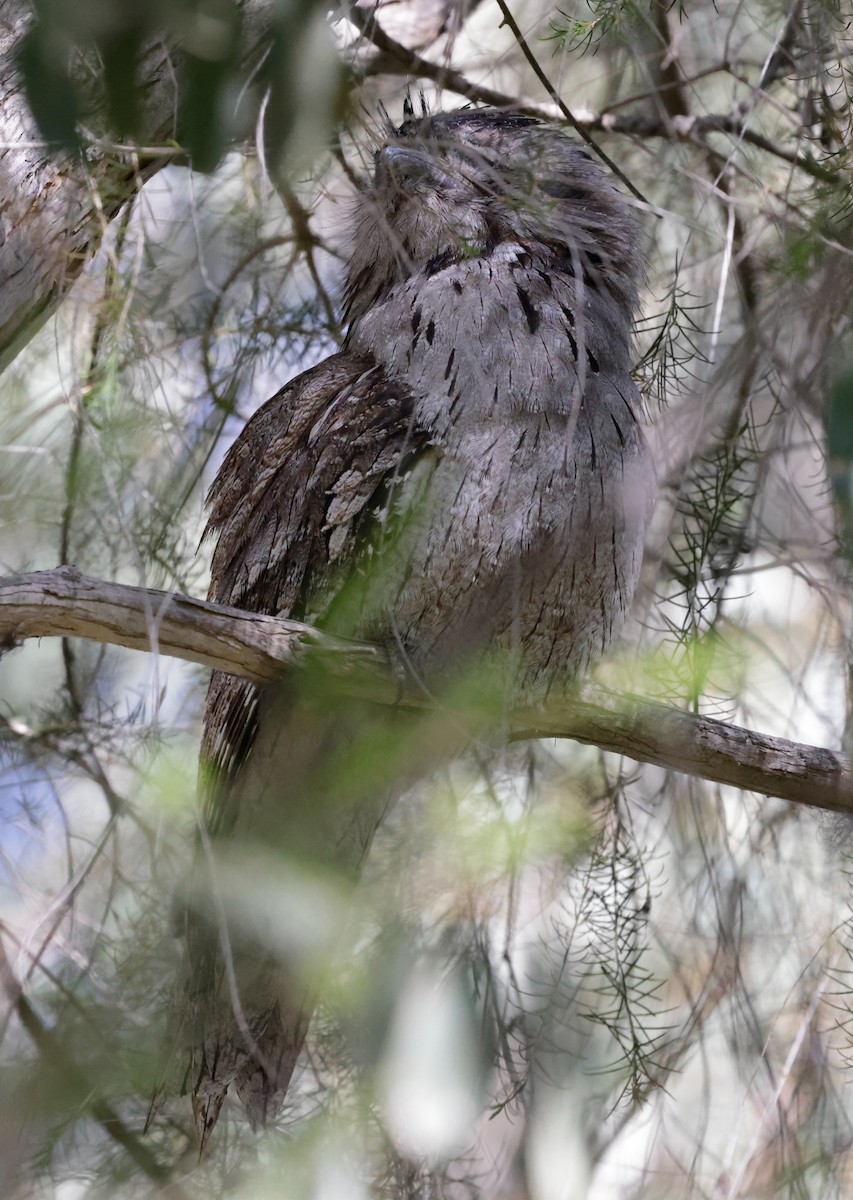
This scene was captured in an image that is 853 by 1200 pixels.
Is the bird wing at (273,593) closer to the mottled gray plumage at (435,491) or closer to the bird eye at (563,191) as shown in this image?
the mottled gray plumage at (435,491)

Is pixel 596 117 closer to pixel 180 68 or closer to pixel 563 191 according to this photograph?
pixel 563 191

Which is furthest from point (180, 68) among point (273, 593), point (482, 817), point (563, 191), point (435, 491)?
point (482, 817)

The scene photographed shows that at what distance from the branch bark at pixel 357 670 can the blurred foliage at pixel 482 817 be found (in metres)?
0.11

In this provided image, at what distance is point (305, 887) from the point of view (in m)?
2.53

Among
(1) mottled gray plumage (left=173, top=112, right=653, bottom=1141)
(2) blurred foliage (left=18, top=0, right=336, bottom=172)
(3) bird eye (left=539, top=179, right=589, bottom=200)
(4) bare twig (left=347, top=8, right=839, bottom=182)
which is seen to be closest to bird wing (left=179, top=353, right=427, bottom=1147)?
(1) mottled gray plumage (left=173, top=112, right=653, bottom=1141)

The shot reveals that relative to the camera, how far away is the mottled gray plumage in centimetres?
238

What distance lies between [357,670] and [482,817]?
0.66 metres

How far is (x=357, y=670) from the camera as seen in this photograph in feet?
7.41

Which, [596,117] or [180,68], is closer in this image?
[180,68]

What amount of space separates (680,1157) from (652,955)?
1.54 ft

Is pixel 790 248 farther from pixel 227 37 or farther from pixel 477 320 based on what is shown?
pixel 477 320

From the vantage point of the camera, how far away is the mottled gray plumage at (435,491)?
7.82 ft

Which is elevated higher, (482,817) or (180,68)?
(180,68)

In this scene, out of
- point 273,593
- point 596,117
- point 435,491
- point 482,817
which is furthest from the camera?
point 596,117
